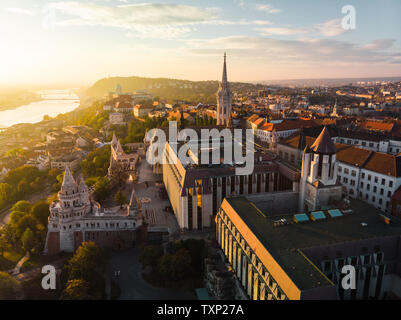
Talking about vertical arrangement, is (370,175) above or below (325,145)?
below

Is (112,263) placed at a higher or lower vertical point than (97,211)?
lower

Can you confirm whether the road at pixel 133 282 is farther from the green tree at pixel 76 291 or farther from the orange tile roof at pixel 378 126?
the orange tile roof at pixel 378 126

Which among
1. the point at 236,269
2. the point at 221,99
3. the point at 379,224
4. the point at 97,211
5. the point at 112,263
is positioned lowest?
the point at 112,263

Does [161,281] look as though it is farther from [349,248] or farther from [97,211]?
[349,248]

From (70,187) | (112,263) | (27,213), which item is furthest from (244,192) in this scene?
(27,213)

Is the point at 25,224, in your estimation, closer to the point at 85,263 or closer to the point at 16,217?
the point at 16,217

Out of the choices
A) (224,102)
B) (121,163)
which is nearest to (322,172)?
(224,102)
